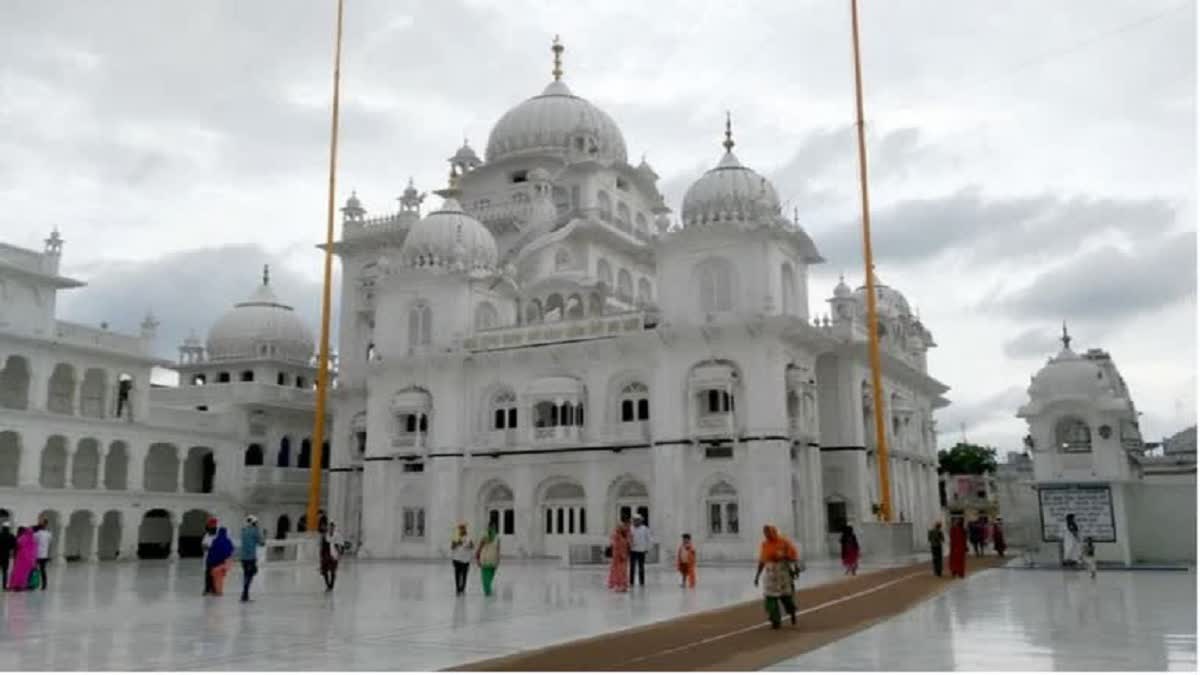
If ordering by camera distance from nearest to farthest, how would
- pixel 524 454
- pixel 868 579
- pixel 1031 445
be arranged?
pixel 868 579 → pixel 1031 445 → pixel 524 454

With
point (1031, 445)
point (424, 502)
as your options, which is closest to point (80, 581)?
point (424, 502)

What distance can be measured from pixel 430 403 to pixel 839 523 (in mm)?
16194

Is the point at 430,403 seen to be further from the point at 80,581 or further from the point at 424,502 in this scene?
the point at 80,581

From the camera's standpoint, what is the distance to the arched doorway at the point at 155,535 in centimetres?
4431

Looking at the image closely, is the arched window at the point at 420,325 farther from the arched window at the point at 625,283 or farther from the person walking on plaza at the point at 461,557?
the person walking on plaza at the point at 461,557

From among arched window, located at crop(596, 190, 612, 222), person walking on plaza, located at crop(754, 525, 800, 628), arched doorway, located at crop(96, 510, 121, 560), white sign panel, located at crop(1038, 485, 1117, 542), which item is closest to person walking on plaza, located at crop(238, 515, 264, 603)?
person walking on plaza, located at crop(754, 525, 800, 628)

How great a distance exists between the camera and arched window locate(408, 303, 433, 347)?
132 ft

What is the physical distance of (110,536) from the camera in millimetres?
41688

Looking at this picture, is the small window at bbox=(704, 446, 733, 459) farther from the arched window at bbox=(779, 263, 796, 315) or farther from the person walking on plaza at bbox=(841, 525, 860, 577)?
the person walking on plaza at bbox=(841, 525, 860, 577)

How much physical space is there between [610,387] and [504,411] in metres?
4.65

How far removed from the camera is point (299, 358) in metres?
53.3

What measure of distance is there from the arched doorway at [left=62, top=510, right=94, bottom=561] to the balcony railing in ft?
54.5

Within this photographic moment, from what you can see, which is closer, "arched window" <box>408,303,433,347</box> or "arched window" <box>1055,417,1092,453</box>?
"arched window" <box>1055,417,1092,453</box>

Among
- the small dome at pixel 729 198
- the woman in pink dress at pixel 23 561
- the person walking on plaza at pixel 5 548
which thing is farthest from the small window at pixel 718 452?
the person walking on plaza at pixel 5 548
